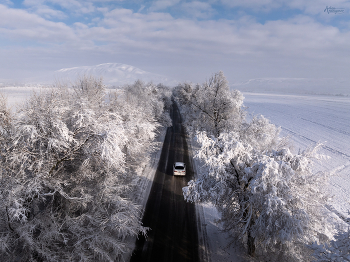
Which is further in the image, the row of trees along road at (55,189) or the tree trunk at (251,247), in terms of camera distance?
the tree trunk at (251,247)

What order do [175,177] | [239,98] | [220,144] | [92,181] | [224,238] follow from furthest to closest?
1. [239,98]
2. [175,177]
3. [224,238]
4. [92,181]
5. [220,144]

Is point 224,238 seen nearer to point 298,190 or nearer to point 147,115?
point 298,190

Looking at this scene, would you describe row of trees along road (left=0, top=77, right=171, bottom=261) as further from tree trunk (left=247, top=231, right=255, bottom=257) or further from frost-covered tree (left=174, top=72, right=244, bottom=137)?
frost-covered tree (left=174, top=72, right=244, bottom=137)

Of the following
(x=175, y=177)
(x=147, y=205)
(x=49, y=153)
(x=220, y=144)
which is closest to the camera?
(x=49, y=153)

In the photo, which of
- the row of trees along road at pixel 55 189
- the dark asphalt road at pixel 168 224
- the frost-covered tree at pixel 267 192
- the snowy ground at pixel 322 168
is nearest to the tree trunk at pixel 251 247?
the frost-covered tree at pixel 267 192

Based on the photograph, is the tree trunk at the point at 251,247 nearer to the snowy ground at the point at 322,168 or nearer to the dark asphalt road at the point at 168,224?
the snowy ground at the point at 322,168

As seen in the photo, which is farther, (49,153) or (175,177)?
(175,177)

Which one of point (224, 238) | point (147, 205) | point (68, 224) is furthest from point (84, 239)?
point (224, 238)
